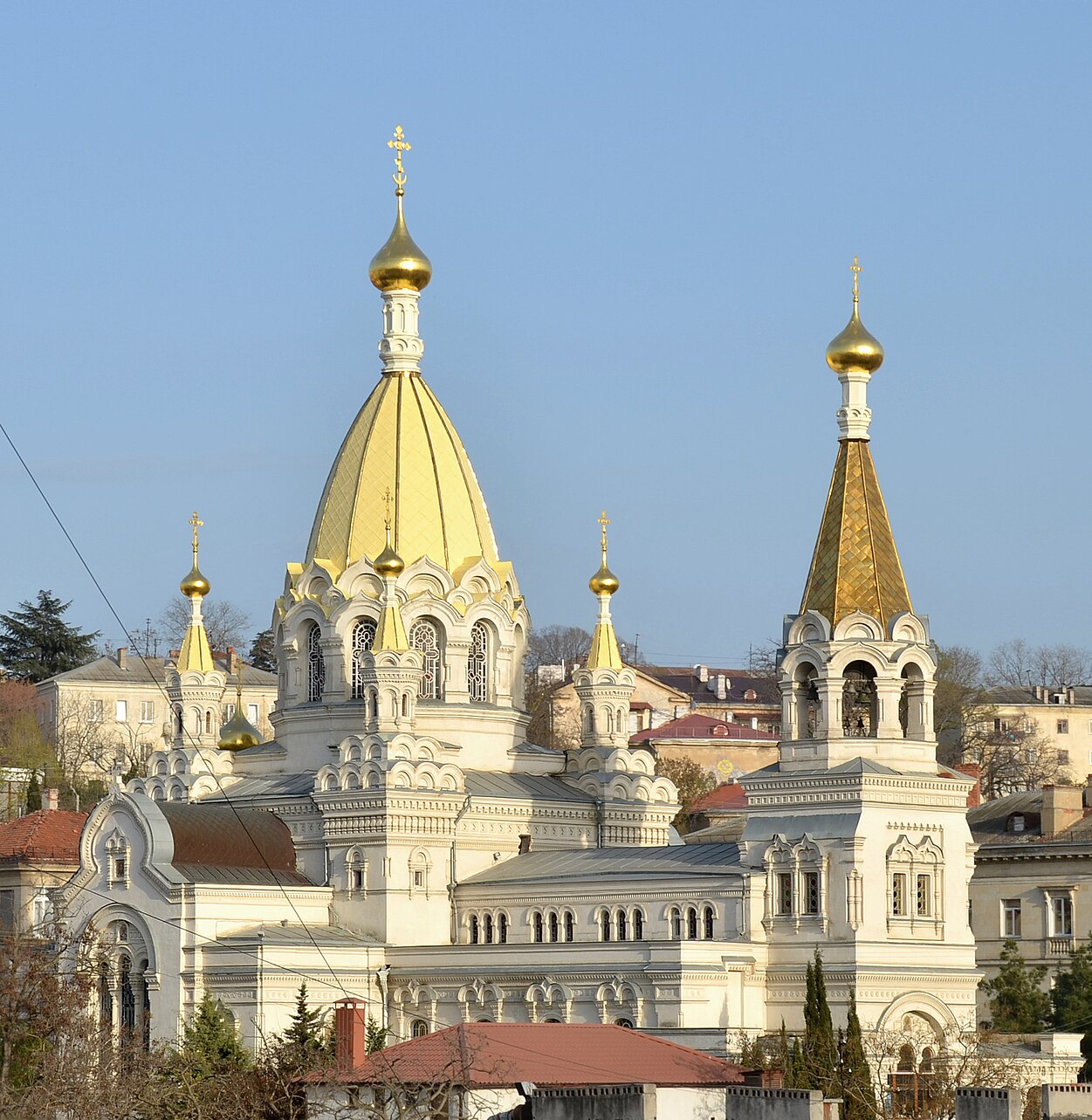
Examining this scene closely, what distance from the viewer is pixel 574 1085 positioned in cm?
4034

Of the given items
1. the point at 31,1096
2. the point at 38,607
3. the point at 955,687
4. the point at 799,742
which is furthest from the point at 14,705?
the point at 31,1096

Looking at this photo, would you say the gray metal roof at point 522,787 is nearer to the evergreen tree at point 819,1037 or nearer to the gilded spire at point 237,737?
the gilded spire at point 237,737

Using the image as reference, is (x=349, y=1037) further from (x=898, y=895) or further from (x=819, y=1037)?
(x=898, y=895)

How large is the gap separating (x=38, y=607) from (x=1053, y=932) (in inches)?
1722

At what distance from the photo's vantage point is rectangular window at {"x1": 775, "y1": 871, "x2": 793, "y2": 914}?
54469 mm

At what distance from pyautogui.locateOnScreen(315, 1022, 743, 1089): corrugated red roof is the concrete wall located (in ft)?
13.6

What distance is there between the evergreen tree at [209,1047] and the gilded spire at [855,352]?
15.3 m

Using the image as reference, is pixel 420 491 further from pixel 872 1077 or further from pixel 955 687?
pixel 955 687

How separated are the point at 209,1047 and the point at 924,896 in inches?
477

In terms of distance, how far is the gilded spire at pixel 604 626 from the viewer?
64812 mm

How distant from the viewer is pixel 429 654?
62.0 meters

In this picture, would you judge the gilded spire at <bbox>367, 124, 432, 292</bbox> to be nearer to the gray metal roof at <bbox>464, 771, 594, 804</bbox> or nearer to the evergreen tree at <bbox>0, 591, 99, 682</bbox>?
the gray metal roof at <bbox>464, 771, 594, 804</bbox>

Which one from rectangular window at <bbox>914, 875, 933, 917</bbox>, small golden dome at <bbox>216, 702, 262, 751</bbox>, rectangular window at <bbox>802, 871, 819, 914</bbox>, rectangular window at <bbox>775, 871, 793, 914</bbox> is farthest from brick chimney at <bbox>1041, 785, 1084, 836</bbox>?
small golden dome at <bbox>216, 702, 262, 751</bbox>

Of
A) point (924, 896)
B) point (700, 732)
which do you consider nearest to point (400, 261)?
point (924, 896)
